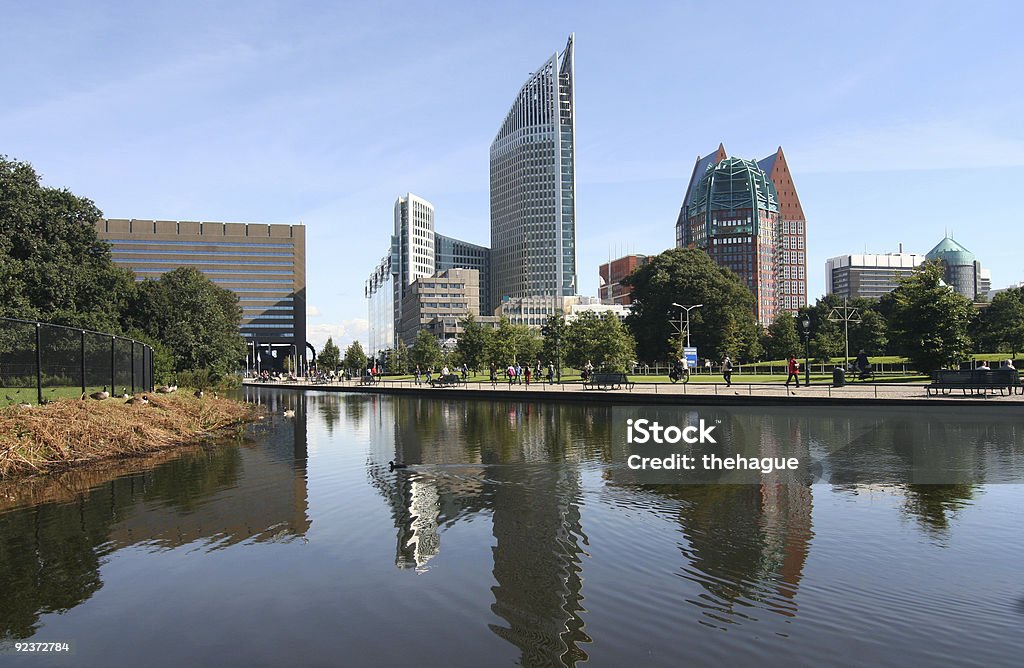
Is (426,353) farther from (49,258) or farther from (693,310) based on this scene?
(49,258)

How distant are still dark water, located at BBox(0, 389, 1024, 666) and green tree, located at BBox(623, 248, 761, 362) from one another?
6240 cm

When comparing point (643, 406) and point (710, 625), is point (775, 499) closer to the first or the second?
point (710, 625)

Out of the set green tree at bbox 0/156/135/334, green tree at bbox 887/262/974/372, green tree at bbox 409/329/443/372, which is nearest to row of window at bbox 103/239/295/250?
green tree at bbox 409/329/443/372

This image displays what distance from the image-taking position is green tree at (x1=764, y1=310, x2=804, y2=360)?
310ft

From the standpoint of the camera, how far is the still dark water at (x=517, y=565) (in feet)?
21.8

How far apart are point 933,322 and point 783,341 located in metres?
55.0

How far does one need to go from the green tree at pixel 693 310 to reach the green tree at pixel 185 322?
4399 cm

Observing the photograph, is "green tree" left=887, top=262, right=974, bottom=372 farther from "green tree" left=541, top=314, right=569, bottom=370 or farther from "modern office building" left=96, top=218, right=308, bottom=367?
"modern office building" left=96, top=218, right=308, bottom=367

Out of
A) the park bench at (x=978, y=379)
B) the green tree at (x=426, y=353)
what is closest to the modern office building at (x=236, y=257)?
the green tree at (x=426, y=353)

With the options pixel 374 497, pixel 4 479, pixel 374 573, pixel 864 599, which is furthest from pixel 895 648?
pixel 4 479

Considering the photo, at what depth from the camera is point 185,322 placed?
57.2 metres

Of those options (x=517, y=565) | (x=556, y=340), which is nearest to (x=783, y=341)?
(x=556, y=340)

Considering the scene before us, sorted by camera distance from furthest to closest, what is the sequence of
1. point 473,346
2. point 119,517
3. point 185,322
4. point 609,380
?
point 473,346 → point 185,322 → point 609,380 → point 119,517

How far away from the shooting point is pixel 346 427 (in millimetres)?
30172
